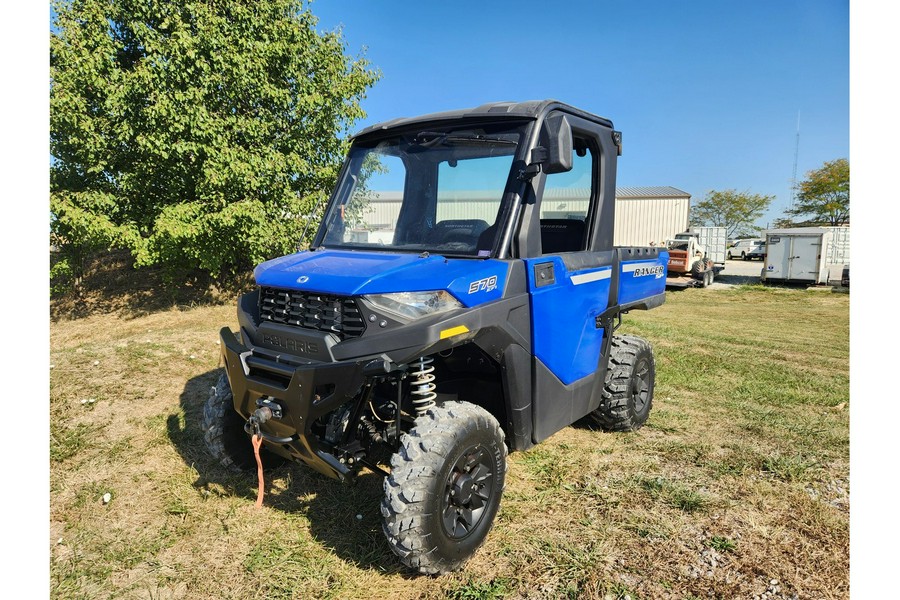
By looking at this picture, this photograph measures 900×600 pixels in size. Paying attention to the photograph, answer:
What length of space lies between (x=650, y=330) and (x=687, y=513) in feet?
24.9

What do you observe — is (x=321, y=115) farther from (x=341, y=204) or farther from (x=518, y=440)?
(x=518, y=440)

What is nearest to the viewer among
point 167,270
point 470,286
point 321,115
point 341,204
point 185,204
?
point 470,286

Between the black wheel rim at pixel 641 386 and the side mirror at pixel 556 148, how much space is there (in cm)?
250

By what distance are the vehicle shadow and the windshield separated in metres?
1.80

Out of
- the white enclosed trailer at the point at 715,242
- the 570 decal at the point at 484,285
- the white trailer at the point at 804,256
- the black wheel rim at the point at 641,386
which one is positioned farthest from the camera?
the white enclosed trailer at the point at 715,242

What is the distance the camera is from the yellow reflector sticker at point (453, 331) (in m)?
2.78

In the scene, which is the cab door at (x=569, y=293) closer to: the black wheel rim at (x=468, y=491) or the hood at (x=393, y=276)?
the hood at (x=393, y=276)

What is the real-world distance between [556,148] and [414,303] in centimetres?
119

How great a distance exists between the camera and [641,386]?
5.10 metres

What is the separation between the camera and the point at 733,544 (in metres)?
3.31

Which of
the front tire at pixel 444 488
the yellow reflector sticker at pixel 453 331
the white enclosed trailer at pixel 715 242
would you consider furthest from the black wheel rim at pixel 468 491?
the white enclosed trailer at pixel 715 242

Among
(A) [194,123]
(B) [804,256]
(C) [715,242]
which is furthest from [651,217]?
(A) [194,123]

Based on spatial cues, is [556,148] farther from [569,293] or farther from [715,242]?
[715,242]

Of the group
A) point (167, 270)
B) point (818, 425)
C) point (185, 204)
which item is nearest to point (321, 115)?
point (185, 204)
